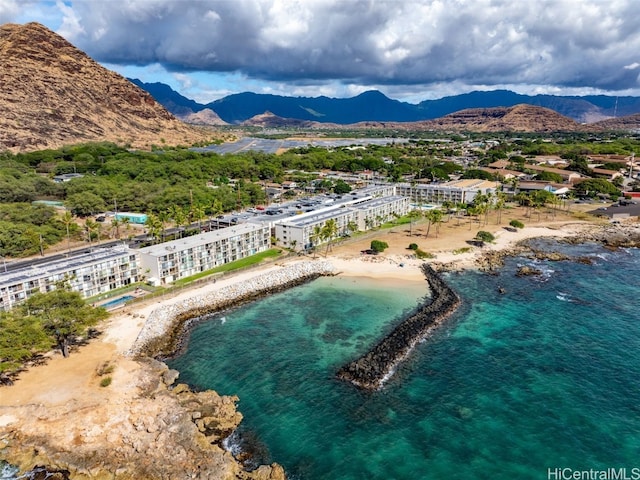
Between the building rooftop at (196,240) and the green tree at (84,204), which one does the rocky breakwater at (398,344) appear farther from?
the green tree at (84,204)

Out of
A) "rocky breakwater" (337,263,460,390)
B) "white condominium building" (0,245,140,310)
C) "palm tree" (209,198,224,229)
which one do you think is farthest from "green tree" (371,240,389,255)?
"white condominium building" (0,245,140,310)

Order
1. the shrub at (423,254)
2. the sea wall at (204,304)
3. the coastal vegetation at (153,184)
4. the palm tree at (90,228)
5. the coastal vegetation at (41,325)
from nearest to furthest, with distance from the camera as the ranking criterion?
the coastal vegetation at (41,325), the sea wall at (204,304), the palm tree at (90,228), the shrub at (423,254), the coastal vegetation at (153,184)

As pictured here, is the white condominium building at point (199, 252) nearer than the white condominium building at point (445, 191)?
Yes

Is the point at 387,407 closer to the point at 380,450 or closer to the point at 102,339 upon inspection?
the point at 380,450

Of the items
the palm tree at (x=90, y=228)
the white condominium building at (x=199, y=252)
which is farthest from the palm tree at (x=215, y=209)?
the palm tree at (x=90, y=228)

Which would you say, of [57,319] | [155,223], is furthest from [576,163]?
[57,319]

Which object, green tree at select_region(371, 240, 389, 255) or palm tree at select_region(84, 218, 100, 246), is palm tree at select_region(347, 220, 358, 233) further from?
palm tree at select_region(84, 218, 100, 246)

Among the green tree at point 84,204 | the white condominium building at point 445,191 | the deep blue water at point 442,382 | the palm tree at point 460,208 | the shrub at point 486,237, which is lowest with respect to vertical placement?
the deep blue water at point 442,382
